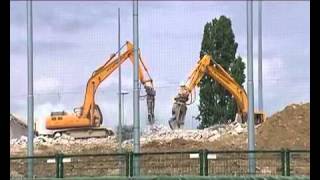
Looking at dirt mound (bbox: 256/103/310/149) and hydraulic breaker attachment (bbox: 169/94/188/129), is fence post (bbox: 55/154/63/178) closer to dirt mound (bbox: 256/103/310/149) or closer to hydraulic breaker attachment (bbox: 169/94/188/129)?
hydraulic breaker attachment (bbox: 169/94/188/129)

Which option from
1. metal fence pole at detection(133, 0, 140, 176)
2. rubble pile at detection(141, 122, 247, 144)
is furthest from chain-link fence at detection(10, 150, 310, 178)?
rubble pile at detection(141, 122, 247, 144)

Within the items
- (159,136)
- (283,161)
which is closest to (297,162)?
(283,161)

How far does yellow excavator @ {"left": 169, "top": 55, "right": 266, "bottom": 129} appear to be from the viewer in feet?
132

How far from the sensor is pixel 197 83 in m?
41.3

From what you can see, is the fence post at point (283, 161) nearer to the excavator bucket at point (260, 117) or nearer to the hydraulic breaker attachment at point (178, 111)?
the hydraulic breaker attachment at point (178, 111)

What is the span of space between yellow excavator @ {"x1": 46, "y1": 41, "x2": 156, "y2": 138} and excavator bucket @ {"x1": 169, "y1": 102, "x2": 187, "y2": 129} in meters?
1.58

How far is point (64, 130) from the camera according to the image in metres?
47.8

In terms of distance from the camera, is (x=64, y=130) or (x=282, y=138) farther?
(x=64, y=130)

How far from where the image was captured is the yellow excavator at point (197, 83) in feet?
132

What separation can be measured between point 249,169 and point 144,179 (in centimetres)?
386

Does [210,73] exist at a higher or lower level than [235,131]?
higher

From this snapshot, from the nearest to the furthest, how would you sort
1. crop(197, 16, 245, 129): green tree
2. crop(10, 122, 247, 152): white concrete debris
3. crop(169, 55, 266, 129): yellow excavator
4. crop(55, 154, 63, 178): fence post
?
crop(55, 154, 63, 178): fence post → crop(169, 55, 266, 129): yellow excavator → crop(10, 122, 247, 152): white concrete debris → crop(197, 16, 245, 129): green tree
